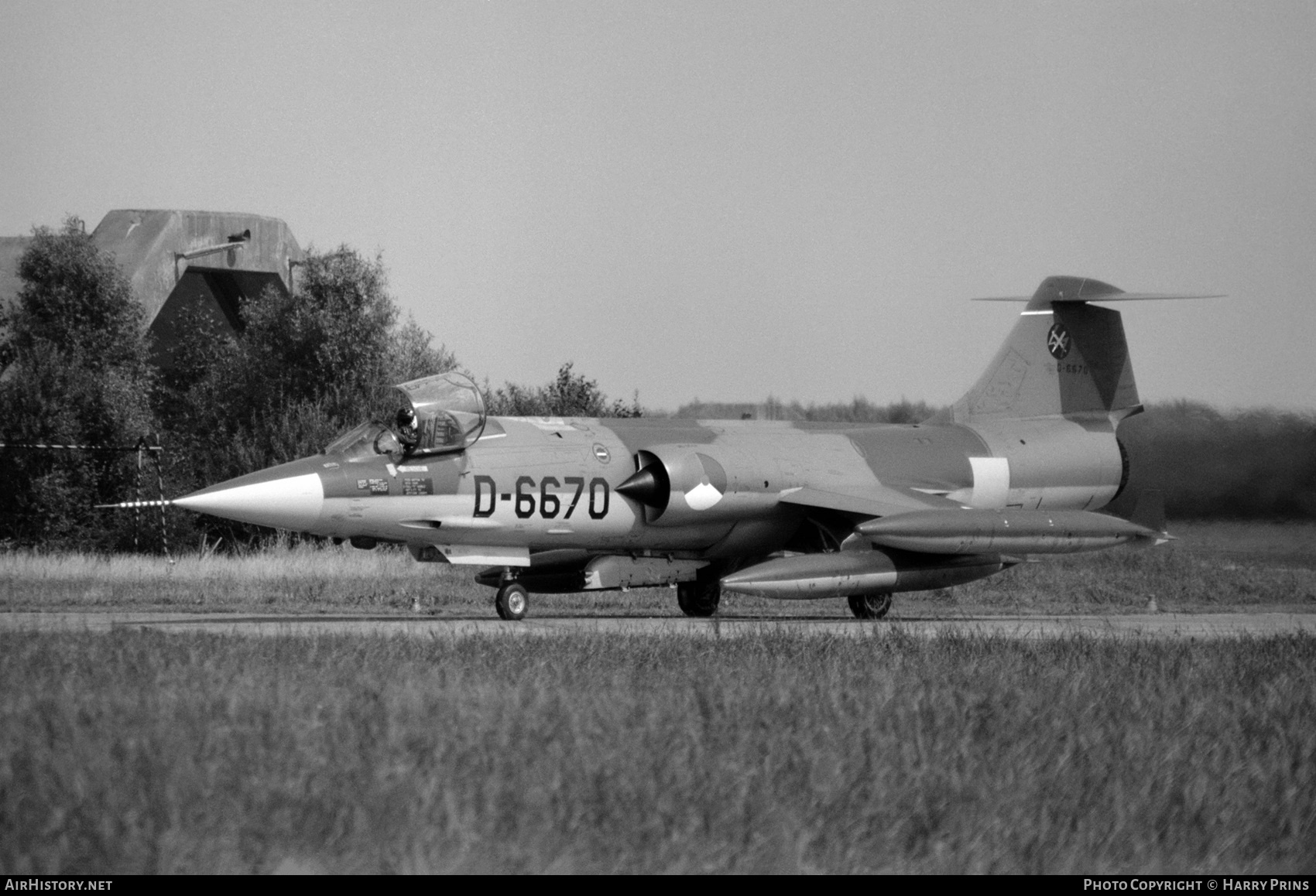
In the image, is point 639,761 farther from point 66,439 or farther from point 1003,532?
point 66,439

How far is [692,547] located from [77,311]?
21799mm

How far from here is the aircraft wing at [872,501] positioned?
1764cm

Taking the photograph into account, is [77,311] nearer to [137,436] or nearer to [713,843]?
[137,436]

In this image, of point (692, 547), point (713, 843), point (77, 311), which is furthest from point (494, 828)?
point (77, 311)

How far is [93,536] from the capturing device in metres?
31.1

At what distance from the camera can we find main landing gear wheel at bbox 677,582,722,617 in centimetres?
1870

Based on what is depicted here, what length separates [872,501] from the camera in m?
18.0

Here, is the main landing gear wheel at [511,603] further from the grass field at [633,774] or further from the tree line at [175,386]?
the tree line at [175,386]

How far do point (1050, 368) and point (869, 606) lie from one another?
4.87m

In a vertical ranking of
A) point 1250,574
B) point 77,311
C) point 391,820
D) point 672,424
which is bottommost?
point 1250,574

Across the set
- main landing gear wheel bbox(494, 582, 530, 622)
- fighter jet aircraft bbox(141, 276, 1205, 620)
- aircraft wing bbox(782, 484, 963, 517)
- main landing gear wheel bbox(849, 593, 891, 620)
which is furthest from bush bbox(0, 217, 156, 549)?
main landing gear wheel bbox(849, 593, 891, 620)

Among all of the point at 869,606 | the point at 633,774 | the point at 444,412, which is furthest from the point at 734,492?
the point at 633,774

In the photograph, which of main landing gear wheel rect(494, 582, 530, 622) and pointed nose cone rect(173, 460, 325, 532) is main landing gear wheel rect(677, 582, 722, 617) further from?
pointed nose cone rect(173, 460, 325, 532)

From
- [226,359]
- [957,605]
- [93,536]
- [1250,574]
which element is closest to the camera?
[957,605]
